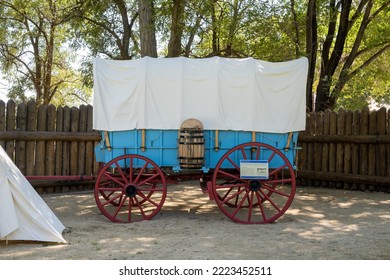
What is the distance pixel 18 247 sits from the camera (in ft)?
19.8

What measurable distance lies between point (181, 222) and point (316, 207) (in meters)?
3.03

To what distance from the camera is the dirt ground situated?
18.8ft

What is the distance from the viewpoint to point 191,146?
7707mm

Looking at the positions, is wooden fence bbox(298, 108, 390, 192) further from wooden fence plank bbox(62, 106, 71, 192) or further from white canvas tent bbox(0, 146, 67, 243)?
white canvas tent bbox(0, 146, 67, 243)

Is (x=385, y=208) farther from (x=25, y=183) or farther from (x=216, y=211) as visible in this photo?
(x=25, y=183)

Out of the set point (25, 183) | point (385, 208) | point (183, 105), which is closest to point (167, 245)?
point (25, 183)

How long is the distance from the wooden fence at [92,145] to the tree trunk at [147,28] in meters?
2.16

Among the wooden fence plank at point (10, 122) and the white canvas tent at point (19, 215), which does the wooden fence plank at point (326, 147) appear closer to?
the wooden fence plank at point (10, 122)

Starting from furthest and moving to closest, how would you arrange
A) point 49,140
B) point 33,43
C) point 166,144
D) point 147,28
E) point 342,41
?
1. point 33,43
2. point 342,41
3. point 147,28
4. point 49,140
5. point 166,144

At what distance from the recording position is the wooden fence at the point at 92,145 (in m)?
10.7

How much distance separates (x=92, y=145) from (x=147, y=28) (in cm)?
311

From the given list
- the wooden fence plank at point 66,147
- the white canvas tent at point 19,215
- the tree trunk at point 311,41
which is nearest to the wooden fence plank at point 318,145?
the tree trunk at point 311,41

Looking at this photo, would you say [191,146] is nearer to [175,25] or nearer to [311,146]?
[175,25]

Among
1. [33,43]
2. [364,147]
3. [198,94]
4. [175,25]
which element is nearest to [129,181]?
[198,94]
